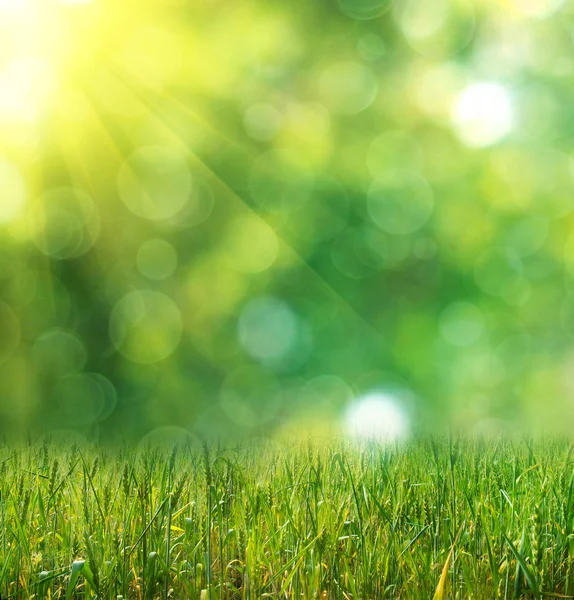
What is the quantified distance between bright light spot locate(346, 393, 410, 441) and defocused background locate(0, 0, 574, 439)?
27 mm

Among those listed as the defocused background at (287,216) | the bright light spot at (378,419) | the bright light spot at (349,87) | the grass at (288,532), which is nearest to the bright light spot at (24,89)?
the defocused background at (287,216)

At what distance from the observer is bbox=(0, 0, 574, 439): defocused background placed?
7.61 feet

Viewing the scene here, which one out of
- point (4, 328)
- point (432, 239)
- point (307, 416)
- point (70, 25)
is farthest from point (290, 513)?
point (70, 25)

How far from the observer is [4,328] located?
245 cm

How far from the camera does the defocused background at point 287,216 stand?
2318mm

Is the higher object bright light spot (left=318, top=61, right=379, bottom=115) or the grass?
bright light spot (left=318, top=61, right=379, bottom=115)

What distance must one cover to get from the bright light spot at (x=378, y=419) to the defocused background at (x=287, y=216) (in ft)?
0.09

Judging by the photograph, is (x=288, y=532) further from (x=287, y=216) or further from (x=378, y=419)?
(x=287, y=216)

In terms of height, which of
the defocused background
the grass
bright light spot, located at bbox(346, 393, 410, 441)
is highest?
the defocused background

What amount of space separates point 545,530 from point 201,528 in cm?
65

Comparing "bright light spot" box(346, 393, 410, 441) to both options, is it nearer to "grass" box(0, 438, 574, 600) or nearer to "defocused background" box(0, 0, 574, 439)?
"defocused background" box(0, 0, 574, 439)

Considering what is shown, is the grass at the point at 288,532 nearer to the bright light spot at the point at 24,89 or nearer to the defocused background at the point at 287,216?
the defocused background at the point at 287,216

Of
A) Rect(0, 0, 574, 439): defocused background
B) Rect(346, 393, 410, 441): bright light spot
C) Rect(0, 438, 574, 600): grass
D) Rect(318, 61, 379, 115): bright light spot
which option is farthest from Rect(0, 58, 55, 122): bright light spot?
Rect(346, 393, 410, 441): bright light spot

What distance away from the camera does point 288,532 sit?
1.08 metres
